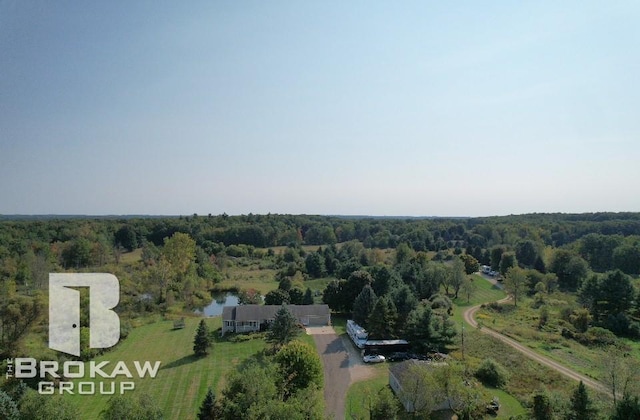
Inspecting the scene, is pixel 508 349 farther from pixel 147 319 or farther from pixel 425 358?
pixel 147 319

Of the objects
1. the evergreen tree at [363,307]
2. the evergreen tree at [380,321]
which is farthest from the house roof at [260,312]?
the evergreen tree at [380,321]

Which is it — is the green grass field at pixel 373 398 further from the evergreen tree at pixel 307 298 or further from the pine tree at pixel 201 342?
the evergreen tree at pixel 307 298

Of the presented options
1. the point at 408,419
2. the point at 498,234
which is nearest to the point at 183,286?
the point at 408,419

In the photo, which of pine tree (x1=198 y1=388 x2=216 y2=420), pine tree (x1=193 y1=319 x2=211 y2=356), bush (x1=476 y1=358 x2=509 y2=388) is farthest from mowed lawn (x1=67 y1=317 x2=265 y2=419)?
bush (x1=476 y1=358 x2=509 y2=388)

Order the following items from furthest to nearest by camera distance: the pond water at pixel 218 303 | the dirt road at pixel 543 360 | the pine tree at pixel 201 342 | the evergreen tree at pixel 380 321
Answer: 1. the pond water at pixel 218 303
2. the evergreen tree at pixel 380 321
3. the pine tree at pixel 201 342
4. the dirt road at pixel 543 360

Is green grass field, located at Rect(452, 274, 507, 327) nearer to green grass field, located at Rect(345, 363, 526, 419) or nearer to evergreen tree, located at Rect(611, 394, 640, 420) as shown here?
green grass field, located at Rect(345, 363, 526, 419)

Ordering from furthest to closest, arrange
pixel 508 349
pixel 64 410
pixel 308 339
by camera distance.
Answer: pixel 308 339
pixel 508 349
pixel 64 410

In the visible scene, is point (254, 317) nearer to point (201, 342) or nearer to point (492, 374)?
point (201, 342)
